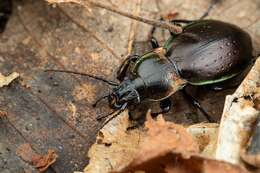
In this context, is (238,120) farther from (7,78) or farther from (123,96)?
(7,78)

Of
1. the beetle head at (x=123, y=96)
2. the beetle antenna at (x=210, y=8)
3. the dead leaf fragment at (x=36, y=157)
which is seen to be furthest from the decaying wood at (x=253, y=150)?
the beetle antenna at (x=210, y=8)

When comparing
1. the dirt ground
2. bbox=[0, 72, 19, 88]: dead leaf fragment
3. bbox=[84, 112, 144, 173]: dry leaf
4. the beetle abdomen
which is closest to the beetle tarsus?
the dirt ground

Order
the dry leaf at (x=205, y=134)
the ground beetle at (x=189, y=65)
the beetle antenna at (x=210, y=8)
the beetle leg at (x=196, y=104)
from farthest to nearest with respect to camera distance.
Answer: the beetle antenna at (x=210, y=8) < the ground beetle at (x=189, y=65) < the beetle leg at (x=196, y=104) < the dry leaf at (x=205, y=134)

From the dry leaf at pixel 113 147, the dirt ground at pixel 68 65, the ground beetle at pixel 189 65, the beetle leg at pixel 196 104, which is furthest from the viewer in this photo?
the ground beetle at pixel 189 65

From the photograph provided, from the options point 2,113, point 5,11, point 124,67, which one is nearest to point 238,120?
point 124,67

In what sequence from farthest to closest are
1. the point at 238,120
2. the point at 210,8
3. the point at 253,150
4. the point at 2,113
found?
the point at 210,8 → the point at 2,113 → the point at 238,120 → the point at 253,150

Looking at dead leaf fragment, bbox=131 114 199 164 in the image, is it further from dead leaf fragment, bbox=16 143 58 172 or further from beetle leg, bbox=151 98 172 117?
dead leaf fragment, bbox=16 143 58 172

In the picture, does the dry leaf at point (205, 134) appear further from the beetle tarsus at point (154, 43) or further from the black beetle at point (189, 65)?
the beetle tarsus at point (154, 43)
